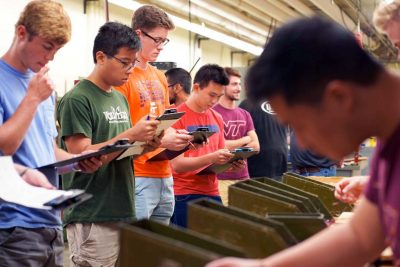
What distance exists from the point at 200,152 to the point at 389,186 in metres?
2.50

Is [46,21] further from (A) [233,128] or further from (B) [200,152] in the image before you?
(A) [233,128]

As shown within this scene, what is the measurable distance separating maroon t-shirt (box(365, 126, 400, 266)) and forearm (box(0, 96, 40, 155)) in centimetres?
120

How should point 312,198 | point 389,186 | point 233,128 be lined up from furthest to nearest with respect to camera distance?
1. point 233,128
2. point 312,198
3. point 389,186

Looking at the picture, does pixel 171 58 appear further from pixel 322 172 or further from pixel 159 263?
pixel 159 263

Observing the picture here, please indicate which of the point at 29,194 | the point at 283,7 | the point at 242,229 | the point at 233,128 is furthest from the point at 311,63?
the point at 283,7

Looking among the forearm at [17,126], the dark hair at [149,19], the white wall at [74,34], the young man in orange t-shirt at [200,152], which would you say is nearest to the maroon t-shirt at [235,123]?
the young man in orange t-shirt at [200,152]

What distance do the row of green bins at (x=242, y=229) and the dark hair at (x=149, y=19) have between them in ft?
6.11

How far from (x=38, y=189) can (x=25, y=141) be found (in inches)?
11.9

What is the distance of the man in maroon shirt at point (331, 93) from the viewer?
1.01 m

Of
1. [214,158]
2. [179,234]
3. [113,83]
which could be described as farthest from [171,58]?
[179,234]

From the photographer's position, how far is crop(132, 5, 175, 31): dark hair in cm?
327

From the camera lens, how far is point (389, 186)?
1.12m

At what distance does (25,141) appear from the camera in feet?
6.96

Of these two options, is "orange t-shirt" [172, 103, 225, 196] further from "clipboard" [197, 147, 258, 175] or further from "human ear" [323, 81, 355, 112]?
"human ear" [323, 81, 355, 112]
